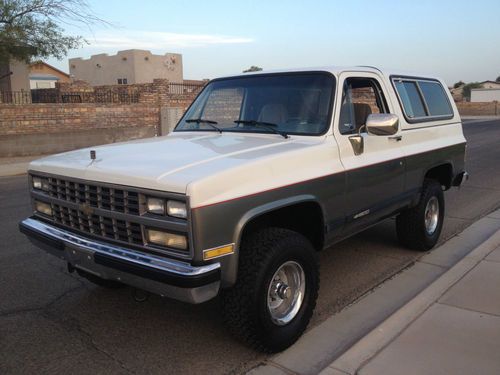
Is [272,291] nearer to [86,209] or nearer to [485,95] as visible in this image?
[86,209]

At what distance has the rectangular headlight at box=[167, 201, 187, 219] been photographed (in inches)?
117

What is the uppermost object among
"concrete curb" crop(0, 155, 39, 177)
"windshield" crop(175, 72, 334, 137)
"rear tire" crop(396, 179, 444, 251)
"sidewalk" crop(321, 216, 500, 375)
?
"windshield" crop(175, 72, 334, 137)

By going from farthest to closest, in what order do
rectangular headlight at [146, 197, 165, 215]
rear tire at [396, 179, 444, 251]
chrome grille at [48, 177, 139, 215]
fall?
rear tire at [396, 179, 444, 251] → chrome grille at [48, 177, 139, 215] → rectangular headlight at [146, 197, 165, 215]

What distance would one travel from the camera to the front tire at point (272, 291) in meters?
3.24

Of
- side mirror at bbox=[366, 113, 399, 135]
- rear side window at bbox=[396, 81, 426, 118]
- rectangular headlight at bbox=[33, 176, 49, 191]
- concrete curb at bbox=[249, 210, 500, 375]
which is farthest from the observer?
rear side window at bbox=[396, 81, 426, 118]

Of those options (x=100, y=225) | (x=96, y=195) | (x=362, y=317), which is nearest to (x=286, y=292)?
(x=362, y=317)

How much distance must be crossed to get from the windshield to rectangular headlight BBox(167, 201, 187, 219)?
1.44 meters

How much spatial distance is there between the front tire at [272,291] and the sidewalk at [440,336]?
444 millimetres

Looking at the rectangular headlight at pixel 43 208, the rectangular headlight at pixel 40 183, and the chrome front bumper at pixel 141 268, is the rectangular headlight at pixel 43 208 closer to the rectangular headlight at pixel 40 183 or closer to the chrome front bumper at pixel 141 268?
the rectangular headlight at pixel 40 183

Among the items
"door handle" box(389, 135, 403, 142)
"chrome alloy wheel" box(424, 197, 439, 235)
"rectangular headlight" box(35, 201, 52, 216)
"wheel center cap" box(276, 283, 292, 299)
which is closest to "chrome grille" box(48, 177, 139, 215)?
"rectangular headlight" box(35, 201, 52, 216)

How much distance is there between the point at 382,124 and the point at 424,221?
188 cm

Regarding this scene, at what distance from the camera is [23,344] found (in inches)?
143

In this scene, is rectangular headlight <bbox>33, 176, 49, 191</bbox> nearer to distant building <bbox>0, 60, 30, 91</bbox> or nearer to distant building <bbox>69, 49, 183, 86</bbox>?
distant building <bbox>0, 60, 30, 91</bbox>

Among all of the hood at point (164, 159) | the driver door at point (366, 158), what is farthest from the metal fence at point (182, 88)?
the hood at point (164, 159)
